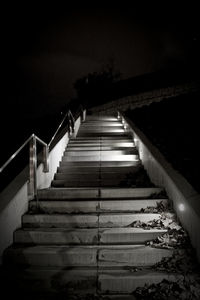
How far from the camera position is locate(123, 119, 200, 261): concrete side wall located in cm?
478

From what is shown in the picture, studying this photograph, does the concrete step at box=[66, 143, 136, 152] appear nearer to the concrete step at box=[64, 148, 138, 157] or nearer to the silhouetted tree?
the concrete step at box=[64, 148, 138, 157]

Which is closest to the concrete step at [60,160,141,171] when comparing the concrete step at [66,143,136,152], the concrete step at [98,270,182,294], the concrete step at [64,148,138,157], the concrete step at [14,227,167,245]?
the concrete step at [64,148,138,157]

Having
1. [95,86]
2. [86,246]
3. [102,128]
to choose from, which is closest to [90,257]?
[86,246]

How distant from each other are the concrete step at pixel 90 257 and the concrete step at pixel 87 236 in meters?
0.30

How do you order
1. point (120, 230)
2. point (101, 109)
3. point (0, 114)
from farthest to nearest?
point (0, 114) → point (101, 109) → point (120, 230)

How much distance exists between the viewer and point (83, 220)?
233 inches

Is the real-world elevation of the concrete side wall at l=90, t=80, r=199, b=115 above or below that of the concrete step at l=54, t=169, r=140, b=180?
above

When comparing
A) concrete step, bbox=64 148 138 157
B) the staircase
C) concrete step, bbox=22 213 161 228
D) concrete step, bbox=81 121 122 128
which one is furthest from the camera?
concrete step, bbox=81 121 122 128

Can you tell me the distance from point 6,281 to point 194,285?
268cm

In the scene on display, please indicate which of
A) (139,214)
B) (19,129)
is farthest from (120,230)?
(19,129)

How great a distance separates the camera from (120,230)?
5535 mm

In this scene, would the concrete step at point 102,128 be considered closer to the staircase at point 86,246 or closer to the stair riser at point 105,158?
the stair riser at point 105,158

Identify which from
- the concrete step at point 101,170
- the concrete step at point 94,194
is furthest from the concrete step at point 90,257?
the concrete step at point 101,170

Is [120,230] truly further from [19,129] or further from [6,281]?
[19,129]
